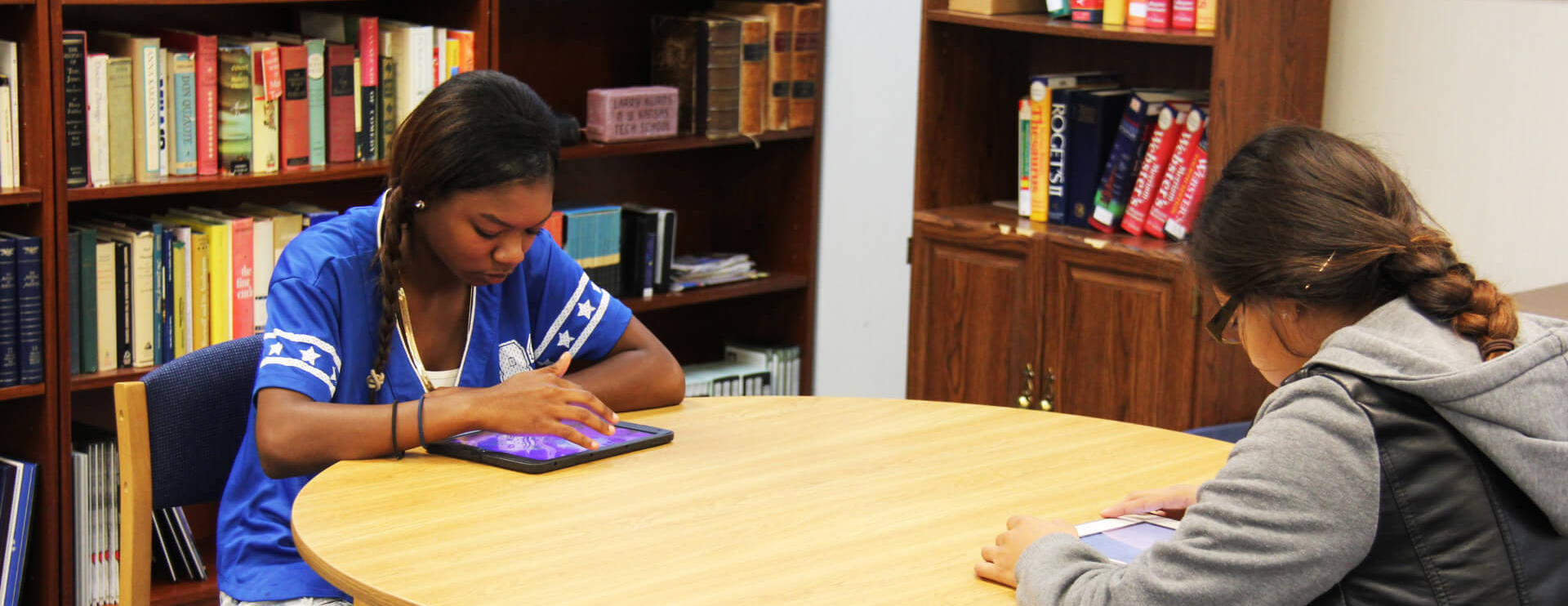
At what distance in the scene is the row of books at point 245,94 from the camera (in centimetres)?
270

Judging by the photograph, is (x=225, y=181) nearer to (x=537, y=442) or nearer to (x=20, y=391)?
(x=20, y=391)

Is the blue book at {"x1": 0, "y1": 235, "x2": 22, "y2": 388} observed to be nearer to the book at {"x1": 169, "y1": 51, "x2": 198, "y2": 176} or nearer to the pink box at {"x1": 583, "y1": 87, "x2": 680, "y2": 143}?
the book at {"x1": 169, "y1": 51, "x2": 198, "y2": 176}

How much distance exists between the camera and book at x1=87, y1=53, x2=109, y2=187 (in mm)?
2668

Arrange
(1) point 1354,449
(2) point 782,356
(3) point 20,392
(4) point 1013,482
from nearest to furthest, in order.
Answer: (1) point 1354,449 → (4) point 1013,482 → (3) point 20,392 → (2) point 782,356

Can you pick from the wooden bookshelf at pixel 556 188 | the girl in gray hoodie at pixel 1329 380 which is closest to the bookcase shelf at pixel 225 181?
the wooden bookshelf at pixel 556 188

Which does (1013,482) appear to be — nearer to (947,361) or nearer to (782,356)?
(947,361)

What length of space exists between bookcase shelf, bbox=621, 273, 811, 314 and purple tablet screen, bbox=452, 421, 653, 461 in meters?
1.58

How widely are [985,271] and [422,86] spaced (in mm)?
1187

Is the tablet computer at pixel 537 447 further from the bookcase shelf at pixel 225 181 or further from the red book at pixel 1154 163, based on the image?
the red book at pixel 1154 163

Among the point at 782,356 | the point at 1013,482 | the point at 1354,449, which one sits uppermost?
the point at 1354,449

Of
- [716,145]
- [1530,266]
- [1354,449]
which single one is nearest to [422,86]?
[716,145]

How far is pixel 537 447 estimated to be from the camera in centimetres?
182

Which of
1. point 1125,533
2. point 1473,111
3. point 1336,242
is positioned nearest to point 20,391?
point 1125,533

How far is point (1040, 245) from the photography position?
302 centimetres
